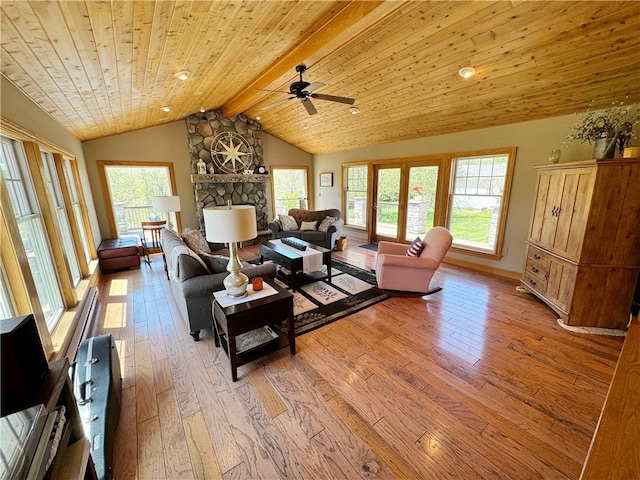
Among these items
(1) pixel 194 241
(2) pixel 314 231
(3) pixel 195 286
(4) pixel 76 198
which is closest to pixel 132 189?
(4) pixel 76 198

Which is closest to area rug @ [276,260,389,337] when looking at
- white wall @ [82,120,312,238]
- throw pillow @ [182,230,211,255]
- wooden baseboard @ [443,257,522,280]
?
throw pillow @ [182,230,211,255]

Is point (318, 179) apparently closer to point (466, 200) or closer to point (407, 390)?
point (466, 200)

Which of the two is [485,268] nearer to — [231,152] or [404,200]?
[404,200]

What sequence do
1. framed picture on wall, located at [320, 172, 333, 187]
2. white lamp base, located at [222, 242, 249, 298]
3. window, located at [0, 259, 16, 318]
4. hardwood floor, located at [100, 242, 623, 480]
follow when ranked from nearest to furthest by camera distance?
hardwood floor, located at [100, 242, 623, 480]
window, located at [0, 259, 16, 318]
white lamp base, located at [222, 242, 249, 298]
framed picture on wall, located at [320, 172, 333, 187]

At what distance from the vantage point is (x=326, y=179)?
7434mm

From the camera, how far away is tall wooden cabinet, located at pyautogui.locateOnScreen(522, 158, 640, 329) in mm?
2453

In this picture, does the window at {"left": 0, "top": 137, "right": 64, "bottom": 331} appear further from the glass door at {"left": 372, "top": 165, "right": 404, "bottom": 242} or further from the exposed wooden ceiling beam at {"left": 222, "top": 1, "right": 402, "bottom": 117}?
the glass door at {"left": 372, "top": 165, "right": 404, "bottom": 242}

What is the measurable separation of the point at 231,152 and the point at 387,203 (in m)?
3.94

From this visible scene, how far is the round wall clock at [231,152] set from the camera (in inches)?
239

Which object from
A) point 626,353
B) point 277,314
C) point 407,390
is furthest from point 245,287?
point 626,353

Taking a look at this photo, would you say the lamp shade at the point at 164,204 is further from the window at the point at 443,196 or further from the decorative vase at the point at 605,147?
the decorative vase at the point at 605,147

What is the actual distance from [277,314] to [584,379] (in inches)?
98.7

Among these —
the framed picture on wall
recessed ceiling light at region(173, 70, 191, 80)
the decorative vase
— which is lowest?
the framed picture on wall

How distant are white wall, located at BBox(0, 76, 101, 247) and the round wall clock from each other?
244 centimetres
